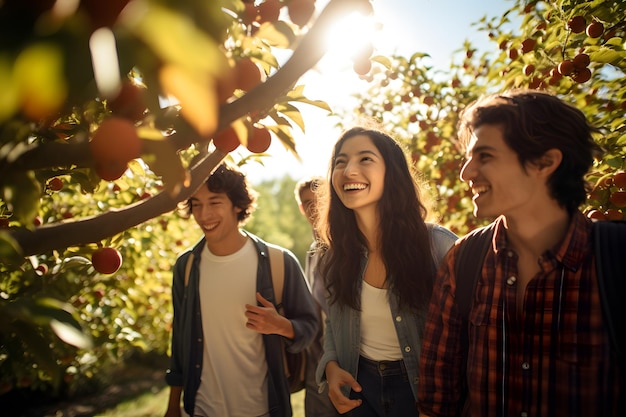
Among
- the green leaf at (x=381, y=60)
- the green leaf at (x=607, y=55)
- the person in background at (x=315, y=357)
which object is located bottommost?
the person in background at (x=315, y=357)

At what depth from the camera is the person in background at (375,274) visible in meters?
2.02

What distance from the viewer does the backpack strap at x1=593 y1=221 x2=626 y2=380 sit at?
1226mm

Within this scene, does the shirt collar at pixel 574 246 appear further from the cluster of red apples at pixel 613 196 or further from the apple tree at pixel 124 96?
the apple tree at pixel 124 96

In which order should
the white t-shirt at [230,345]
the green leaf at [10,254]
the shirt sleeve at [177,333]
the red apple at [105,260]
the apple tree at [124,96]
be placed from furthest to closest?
the shirt sleeve at [177,333], the white t-shirt at [230,345], the red apple at [105,260], the green leaf at [10,254], the apple tree at [124,96]

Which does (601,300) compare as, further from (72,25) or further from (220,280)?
(220,280)

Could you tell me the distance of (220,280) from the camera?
2600mm

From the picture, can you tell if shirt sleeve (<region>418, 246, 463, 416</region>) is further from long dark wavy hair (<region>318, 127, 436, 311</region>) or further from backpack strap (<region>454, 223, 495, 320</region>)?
long dark wavy hair (<region>318, 127, 436, 311</region>)

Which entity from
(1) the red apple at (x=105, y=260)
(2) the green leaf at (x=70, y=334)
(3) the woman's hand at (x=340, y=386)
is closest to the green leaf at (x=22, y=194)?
(2) the green leaf at (x=70, y=334)

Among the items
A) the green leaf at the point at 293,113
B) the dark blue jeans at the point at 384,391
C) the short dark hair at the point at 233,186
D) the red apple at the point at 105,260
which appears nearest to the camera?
the green leaf at the point at 293,113

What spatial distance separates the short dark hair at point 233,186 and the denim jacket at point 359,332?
99cm

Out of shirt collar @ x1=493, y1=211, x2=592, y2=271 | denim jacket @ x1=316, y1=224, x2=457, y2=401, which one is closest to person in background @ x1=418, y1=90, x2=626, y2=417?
shirt collar @ x1=493, y1=211, x2=592, y2=271

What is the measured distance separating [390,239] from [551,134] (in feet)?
3.12

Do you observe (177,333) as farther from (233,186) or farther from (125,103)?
(125,103)

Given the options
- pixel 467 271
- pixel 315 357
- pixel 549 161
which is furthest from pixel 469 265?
pixel 315 357
